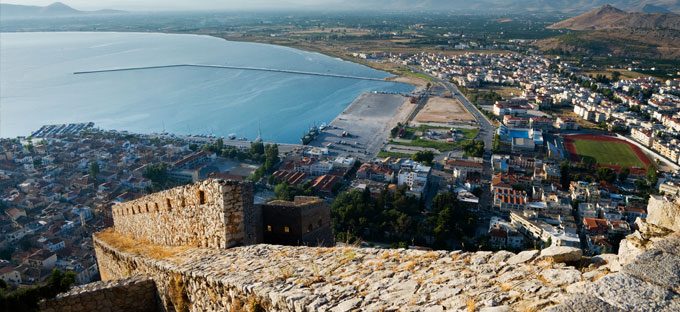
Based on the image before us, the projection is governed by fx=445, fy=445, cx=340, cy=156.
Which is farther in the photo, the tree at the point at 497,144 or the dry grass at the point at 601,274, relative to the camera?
the tree at the point at 497,144

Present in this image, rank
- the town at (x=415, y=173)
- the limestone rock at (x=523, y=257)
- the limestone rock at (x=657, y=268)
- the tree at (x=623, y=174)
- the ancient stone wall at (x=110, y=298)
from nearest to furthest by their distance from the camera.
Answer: the limestone rock at (x=657, y=268)
the limestone rock at (x=523, y=257)
the ancient stone wall at (x=110, y=298)
the town at (x=415, y=173)
the tree at (x=623, y=174)

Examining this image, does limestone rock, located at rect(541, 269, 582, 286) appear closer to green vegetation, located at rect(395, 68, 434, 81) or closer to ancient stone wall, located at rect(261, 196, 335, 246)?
ancient stone wall, located at rect(261, 196, 335, 246)

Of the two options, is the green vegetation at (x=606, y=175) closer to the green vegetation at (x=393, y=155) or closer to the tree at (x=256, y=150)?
the green vegetation at (x=393, y=155)

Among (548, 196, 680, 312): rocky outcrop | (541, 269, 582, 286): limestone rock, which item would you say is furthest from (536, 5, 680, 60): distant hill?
(541, 269, 582, 286): limestone rock

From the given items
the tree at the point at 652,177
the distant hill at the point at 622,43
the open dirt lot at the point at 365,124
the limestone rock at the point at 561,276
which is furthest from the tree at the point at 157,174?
the distant hill at the point at 622,43

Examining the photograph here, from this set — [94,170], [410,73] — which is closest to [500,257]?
[94,170]

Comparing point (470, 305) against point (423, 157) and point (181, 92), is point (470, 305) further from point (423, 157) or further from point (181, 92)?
point (181, 92)

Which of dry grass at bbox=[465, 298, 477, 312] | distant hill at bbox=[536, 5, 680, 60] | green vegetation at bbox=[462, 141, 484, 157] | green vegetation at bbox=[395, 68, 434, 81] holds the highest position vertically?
distant hill at bbox=[536, 5, 680, 60]

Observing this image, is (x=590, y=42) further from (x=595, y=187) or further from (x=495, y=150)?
(x=595, y=187)
